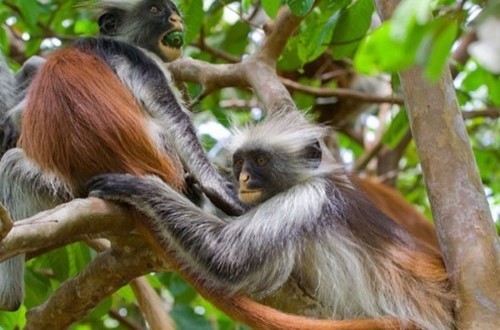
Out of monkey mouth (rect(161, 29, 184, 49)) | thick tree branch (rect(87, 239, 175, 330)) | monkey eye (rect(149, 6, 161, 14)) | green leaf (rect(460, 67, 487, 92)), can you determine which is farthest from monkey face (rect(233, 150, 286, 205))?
A: green leaf (rect(460, 67, 487, 92))

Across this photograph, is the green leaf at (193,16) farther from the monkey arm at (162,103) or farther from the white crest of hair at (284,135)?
the white crest of hair at (284,135)

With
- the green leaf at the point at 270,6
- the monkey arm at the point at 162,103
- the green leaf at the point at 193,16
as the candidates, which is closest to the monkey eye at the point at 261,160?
the monkey arm at the point at 162,103

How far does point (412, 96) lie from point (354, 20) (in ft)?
4.73

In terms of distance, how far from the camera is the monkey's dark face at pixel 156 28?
4824 mm

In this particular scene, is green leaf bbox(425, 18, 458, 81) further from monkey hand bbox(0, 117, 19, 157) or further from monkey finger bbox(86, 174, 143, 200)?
monkey hand bbox(0, 117, 19, 157)

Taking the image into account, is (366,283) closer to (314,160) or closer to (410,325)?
(410,325)

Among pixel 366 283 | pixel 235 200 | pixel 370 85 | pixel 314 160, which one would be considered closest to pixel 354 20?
pixel 314 160

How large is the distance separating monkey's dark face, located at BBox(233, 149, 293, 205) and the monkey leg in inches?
31.3

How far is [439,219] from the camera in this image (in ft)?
11.2

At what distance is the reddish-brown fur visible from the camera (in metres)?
3.93

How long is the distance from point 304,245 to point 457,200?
74 cm

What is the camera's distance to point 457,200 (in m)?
3.35

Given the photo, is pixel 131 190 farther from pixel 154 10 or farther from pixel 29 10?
pixel 29 10

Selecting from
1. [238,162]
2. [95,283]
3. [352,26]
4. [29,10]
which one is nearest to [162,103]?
[238,162]
